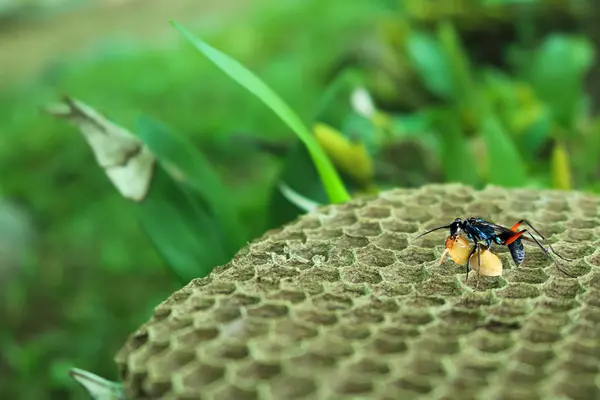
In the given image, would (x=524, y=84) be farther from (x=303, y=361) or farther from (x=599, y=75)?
(x=303, y=361)

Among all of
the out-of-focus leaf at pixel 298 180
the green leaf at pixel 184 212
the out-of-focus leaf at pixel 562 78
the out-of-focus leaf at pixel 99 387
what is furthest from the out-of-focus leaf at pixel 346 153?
the out-of-focus leaf at pixel 99 387

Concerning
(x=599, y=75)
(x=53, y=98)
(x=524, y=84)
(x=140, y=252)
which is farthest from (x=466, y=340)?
(x=53, y=98)

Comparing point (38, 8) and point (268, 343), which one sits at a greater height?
point (38, 8)

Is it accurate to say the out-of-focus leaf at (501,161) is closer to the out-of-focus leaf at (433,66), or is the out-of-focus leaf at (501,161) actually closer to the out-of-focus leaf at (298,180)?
the out-of-focus leaf at (298,180)

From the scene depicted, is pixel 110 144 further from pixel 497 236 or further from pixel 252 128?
pixel 252 128

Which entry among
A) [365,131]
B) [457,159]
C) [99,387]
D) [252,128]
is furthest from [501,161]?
[252,128]

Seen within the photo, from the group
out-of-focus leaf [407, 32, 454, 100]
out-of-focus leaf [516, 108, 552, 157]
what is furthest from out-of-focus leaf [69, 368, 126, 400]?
out-of-focus leaf [407, 32, 454, 100]

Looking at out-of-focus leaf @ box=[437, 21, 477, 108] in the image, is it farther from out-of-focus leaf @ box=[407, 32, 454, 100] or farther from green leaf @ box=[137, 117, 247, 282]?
green leaf @ box=[137, 117, 247, 282]
